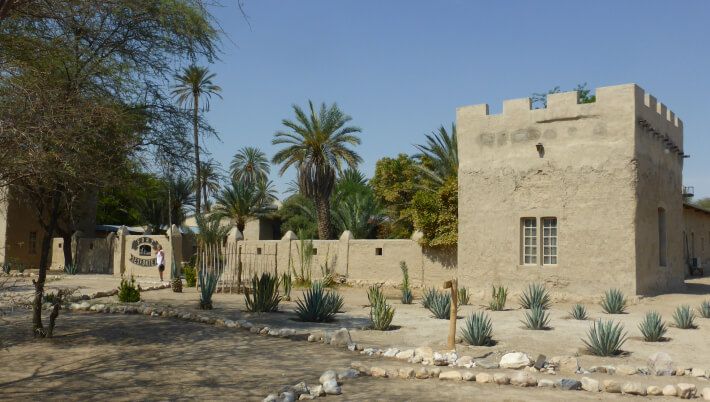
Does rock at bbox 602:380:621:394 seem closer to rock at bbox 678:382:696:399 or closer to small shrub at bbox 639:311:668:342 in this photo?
rock at bbox 678:382:696:399

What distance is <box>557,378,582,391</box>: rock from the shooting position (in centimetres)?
776

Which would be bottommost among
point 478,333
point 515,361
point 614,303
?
point 515,361

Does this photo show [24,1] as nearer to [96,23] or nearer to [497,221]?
[96,23]

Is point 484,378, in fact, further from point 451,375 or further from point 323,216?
point 323,216

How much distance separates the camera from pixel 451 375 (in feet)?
27.3

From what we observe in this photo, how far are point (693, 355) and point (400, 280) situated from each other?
1391 cm

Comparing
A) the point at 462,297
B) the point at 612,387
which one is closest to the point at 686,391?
the point at 612,387

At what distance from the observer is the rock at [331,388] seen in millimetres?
7438

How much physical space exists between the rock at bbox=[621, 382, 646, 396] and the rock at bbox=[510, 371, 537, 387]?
106cm

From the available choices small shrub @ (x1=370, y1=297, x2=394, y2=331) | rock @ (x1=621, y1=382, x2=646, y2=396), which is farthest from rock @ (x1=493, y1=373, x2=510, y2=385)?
small shrub @ (x1=370, y1=297, x2=394, y2=331)

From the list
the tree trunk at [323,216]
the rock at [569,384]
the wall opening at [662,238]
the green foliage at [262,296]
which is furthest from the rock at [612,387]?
the tree trunk at [323,216]

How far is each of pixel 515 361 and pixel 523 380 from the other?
2.97 feet

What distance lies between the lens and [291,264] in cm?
2678

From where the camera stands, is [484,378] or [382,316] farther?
[382,316]
